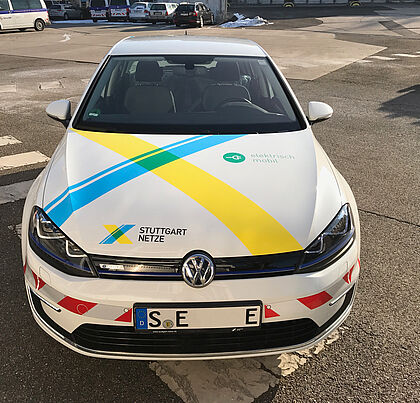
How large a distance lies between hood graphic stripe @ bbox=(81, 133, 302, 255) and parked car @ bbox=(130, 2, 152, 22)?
107 ft

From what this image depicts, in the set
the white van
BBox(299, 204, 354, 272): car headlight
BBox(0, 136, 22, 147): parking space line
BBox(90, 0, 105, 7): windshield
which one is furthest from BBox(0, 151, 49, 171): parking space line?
BBox(90, 0, 105, 7): windshield

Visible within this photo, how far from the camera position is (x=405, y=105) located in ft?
28.1

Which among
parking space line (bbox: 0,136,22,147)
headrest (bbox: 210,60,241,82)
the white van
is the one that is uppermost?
headrest (bbox: 210,60,241,82)

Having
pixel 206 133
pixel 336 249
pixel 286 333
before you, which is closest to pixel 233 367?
pixel 286 333

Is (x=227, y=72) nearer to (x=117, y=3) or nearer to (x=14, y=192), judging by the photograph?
(x=14, y=192)

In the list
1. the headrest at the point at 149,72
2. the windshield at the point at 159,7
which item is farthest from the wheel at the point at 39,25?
the headrest at the point at 149,72

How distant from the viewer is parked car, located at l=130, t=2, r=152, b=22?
32312 mm

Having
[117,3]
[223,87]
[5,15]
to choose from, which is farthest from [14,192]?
[117,3]

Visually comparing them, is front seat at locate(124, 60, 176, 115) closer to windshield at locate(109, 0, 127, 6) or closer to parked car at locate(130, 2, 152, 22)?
parked car at locate(130, 2, 152, 22)

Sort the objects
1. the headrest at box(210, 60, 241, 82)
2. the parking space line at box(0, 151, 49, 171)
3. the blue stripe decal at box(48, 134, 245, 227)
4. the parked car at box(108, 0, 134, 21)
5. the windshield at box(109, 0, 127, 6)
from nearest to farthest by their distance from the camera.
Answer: the blue stripe decal at box(48, 134, 245, 227)
the headrest at box(210, 60, 241, 82)
the parking space line at box(0, 151, 49, 171)
the parked car at box(108, 0, 134, 21)
the windshield at box(109, 0, 127, 6)

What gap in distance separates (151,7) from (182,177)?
107 feet

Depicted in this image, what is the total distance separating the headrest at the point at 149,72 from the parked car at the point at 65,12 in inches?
1440

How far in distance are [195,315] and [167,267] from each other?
24cm

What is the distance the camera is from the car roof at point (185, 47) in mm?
3637
